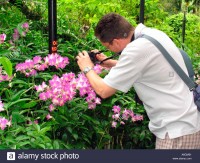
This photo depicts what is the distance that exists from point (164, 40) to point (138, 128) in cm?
77

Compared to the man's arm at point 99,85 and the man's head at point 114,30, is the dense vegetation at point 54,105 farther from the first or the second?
the man's head at point 114,30

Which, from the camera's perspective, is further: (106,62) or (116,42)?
(106,62)

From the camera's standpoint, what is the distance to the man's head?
7.16ft

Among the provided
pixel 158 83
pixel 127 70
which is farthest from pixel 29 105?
pixel 158 83

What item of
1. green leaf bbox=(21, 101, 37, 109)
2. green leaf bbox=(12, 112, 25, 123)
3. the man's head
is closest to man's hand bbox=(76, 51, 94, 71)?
the man's head

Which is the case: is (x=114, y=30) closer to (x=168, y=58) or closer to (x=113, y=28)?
(x=113, y=28)

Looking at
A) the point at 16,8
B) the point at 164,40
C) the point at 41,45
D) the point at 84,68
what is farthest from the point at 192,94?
the point at 16,8

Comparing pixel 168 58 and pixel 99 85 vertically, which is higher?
pixel 168 58

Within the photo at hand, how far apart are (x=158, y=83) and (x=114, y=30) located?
0.33 meters

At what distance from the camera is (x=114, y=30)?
2.19 m

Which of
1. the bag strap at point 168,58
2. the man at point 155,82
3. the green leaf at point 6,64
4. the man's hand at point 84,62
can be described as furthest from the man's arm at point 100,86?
the green leaf at point 6,64

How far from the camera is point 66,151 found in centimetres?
205

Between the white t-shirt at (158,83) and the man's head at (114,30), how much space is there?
0.06 meters

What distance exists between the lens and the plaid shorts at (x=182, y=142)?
2131 mm
